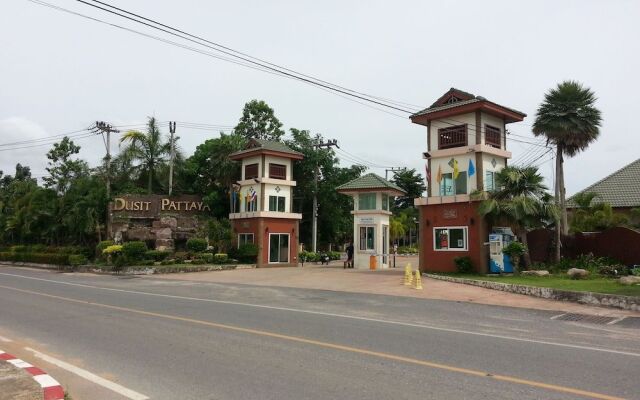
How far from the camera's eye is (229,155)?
127 ft

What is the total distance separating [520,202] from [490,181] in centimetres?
322

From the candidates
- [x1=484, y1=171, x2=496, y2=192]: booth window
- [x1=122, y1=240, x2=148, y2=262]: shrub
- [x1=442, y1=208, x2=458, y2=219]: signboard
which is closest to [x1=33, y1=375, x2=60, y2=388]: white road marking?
[x1=442, y1=208, x2=458, y2=219]: signboard

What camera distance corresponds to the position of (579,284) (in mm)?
17547

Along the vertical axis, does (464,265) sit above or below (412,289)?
above

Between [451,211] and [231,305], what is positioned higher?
[451,211]

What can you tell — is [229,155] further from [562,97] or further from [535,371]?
[535,371]

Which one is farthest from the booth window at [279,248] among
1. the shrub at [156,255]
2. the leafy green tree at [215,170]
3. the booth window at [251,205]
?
the shrub at [156,255]

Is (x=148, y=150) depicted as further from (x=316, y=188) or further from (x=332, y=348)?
(x=332, y=348)

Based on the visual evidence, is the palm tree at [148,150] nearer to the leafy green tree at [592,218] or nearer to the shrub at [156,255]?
the shrub at [156,255]

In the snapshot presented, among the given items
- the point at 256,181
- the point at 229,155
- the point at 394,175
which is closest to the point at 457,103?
the point at 256,181

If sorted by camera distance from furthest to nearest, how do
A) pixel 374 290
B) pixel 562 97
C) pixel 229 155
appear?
pixel 229 155 < pixel 562 97 < pixel 374 290

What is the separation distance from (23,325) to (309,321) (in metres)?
6.46

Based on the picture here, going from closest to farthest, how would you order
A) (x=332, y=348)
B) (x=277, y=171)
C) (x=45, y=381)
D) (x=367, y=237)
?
(x=45, y=381), (x=332, y=348), (x=367, y=237), (x=277, y=171)

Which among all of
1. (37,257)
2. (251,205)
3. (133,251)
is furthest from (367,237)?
(37,257)
